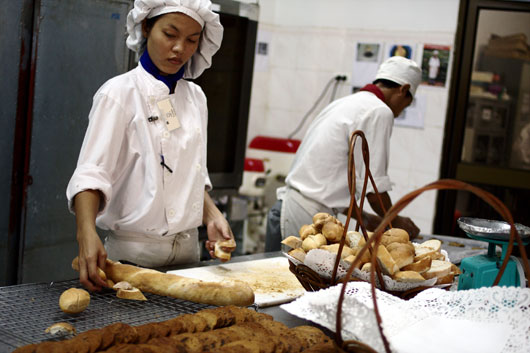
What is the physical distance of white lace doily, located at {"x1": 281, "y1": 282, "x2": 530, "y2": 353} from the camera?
120cm

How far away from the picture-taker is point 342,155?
318 centimetres

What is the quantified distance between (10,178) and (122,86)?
1.19 m

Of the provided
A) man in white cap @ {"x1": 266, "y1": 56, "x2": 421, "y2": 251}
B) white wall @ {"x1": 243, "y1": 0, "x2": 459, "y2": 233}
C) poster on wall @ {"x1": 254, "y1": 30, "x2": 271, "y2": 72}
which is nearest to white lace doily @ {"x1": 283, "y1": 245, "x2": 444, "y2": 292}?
man in white cap @ {"x1": 266, "y1": 56, "x2": 421, "y2": 251}

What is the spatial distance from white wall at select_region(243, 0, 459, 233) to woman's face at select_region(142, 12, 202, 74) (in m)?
3.12

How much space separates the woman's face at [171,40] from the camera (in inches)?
82.4

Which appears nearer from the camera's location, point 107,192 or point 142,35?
point 107,192

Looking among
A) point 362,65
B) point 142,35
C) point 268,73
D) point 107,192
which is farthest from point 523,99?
point 107,192

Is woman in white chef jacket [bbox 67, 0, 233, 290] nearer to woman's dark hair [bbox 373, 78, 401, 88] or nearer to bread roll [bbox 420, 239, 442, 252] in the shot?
bread roll [bbox 420, 239, 442, 252]

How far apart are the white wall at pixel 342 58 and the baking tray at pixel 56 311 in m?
3.60

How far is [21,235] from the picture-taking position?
2.98 metres

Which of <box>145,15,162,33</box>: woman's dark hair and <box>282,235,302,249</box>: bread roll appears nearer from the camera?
<box>282,235,302,249</box>: bread roll

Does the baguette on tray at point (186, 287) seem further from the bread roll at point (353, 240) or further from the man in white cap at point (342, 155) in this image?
the man in white cap at point (342, 155)

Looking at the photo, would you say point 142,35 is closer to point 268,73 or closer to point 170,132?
point 170,132

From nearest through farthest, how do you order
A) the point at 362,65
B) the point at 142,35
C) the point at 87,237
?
1. the point at 87,237
2. the point at 142,35
3. the point at 362,65
